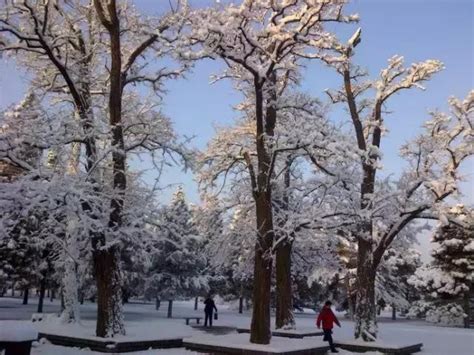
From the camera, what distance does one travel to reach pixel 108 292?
652 inches

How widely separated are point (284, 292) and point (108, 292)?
8.97 metres

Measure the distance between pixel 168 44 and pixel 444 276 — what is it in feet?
82.8

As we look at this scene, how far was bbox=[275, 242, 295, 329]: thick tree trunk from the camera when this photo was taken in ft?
74.9

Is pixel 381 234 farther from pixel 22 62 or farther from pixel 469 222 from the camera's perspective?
pixel 22 62

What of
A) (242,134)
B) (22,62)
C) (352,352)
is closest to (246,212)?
(242,134)

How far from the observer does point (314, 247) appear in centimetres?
2814

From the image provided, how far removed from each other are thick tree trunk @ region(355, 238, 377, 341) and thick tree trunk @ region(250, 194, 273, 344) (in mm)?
4698

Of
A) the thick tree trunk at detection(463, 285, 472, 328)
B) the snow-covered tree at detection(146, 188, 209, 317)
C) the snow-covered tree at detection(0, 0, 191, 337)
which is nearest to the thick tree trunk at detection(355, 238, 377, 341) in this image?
the snow-covered tree at detection(0, 0, 191, 337)

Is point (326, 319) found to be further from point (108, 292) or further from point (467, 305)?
point (467, 305)

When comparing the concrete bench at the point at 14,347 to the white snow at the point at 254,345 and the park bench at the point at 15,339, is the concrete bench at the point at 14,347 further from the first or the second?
the white snow at the point at 254,345

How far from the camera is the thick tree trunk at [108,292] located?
16.3 meters

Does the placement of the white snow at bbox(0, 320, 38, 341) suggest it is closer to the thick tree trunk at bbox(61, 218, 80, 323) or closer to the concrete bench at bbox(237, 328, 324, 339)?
the thick tree trunk at bbox(61, 218, 80, 323)

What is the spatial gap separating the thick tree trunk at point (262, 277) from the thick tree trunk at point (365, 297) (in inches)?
185

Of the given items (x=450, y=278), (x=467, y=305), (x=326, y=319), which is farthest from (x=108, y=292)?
(x=467, y=305)
